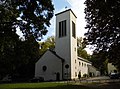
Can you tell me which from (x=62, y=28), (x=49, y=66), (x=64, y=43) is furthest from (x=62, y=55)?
(x=62, y=28)

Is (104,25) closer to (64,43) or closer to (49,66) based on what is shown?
(64,43)

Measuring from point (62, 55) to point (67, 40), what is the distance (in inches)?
171

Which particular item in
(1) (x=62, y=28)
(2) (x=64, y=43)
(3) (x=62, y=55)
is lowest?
(3) (x=62, y=55)

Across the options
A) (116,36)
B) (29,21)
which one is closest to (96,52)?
(116,36)

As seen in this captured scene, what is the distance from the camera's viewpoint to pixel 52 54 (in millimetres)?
70438

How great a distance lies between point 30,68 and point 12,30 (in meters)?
52.5

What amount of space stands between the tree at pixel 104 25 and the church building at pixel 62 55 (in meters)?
34.5

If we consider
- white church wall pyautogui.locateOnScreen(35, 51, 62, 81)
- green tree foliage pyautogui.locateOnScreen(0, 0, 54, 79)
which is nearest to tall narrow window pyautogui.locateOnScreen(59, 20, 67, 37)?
white church wall pyautogui.locateOnScreen(35, 51, 62, 81)

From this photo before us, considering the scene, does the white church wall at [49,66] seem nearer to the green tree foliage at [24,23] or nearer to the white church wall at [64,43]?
the white church wall at [64,43]

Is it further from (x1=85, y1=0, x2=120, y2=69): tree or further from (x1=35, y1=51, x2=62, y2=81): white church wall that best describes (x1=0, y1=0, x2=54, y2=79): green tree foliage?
(x1=35, y1=51, x2=62, y2=81): white church wall

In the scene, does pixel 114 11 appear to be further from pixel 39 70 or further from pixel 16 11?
pixel 39 70

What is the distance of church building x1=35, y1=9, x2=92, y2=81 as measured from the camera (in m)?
67.6

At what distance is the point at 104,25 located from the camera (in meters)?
29.5

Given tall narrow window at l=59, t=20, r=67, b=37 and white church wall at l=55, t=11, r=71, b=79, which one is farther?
tall narrow window at l=59, t=20, r=67, b=37
